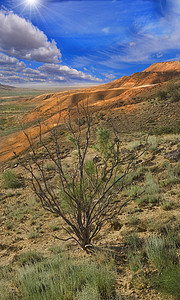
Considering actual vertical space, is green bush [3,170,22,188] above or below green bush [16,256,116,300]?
below

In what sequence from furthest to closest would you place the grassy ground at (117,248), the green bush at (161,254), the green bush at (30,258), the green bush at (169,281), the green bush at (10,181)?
the green bush at (10,181)
the green bush at (30,258)
the green bush at (161,254)
the grassy ground at (117,248)
the green bush at (169,281)

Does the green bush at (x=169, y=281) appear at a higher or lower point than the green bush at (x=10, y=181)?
higher

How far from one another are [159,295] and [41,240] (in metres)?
3.78

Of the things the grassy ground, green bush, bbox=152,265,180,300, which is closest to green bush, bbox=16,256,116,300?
the grassy ground

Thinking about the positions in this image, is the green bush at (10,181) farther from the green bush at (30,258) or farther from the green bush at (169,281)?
the green bush at (169,281)

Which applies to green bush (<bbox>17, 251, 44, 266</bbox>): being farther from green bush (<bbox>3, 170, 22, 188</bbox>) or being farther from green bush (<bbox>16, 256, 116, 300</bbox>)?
green bush (<bbox>3, 170, 22, 188</bbox>)

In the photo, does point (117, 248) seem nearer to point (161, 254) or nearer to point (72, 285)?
point (161, 254)

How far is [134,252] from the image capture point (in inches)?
131

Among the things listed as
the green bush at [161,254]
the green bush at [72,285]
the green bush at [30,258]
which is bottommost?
the green bush at [30,258]

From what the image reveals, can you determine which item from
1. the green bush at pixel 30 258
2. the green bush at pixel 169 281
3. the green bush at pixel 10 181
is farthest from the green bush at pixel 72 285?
the green bush at pixel 10 181

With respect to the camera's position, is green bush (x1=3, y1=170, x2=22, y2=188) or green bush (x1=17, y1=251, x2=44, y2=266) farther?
green bush (x1=3, y1=170, x2=22, y2=188)

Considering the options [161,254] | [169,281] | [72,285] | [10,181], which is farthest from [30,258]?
[10,181]

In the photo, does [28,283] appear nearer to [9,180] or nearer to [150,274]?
[150,274]

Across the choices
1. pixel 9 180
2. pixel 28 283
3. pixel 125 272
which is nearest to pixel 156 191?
pixel 125 272
